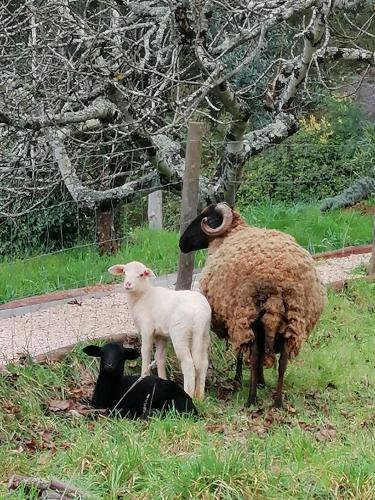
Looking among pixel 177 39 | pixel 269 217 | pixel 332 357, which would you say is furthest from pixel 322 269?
pixel 177 39

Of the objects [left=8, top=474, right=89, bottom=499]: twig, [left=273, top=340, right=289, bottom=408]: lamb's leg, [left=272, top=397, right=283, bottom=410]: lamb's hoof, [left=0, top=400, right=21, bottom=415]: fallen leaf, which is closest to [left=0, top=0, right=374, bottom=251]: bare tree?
[left=273, top=340, right=289, bottom=408]: lamb's leg

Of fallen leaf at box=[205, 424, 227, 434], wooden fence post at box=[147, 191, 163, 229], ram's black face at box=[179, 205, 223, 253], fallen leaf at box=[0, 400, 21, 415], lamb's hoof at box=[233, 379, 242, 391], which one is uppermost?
ram's black face at box=[179, 205, 223, 253]

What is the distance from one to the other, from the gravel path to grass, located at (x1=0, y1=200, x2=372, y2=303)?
0.96 metres

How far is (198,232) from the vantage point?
24.2 ft

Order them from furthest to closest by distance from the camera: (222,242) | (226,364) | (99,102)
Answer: (99,102)
(226,364)
(222,242)

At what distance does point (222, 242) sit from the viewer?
7.31 metres

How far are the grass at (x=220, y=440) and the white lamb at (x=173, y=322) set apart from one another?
12.5 inches

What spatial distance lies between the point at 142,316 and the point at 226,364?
138 centimetres

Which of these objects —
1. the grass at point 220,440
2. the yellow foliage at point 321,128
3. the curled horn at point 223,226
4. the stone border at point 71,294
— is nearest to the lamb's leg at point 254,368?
the grass at point 220,440

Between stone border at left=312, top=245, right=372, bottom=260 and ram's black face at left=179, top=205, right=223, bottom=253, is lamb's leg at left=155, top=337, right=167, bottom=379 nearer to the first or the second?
ram's black face at left=179, top=205, right=223, bottom=253

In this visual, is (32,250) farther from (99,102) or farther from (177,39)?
(177,39)

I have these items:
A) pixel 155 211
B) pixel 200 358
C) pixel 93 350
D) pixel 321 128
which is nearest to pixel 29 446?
pixel 93 350

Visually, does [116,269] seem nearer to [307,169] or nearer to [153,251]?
[153,251]

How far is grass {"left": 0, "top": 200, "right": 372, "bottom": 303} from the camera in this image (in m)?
10.0
